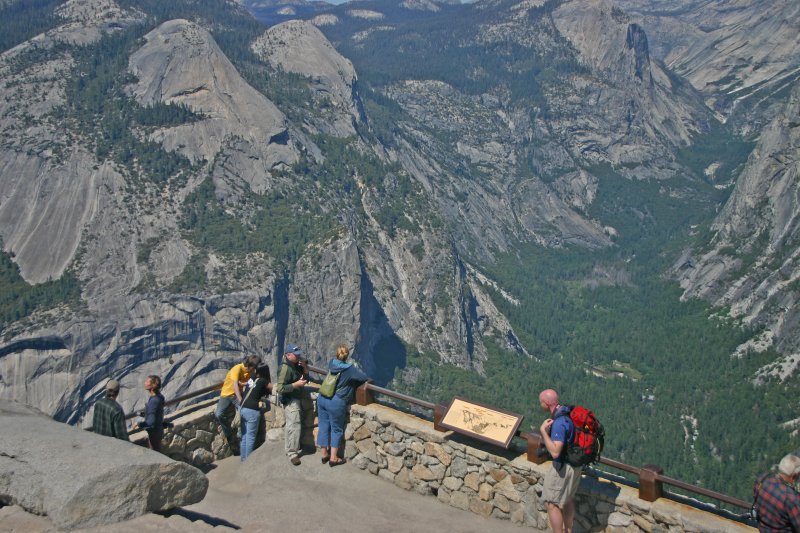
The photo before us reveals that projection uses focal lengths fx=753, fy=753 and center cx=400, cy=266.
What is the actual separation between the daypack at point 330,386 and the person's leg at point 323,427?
0.23m

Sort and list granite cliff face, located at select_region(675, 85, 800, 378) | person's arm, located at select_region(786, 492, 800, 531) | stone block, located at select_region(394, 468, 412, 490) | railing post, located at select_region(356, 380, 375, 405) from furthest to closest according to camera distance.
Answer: granite cliff face, located at select_region(675, 85, 800, 378)
railing post, located at select_region(356, 380, 375, 405)
stone block, located at select_region(394, 468, 412, 490)
person's arm, located at select_region(786, 492, 800, 531)

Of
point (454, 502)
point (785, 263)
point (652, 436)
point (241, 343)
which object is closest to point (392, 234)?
point (241, 343)

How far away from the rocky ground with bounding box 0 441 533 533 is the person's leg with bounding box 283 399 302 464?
1.62 feet

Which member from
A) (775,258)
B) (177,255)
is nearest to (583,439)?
(177,255)

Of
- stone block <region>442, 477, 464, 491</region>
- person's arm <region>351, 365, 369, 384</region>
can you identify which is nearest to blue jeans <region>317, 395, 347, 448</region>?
person's arm <region>351, 365, 369, 384</region>

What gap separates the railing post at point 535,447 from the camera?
18.8m

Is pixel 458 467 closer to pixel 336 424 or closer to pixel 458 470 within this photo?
pixel 458 470

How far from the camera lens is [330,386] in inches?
862

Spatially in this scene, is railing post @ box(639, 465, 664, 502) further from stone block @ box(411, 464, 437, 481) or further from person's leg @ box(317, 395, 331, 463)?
person's leg @ box(317, 395, 331, 463)

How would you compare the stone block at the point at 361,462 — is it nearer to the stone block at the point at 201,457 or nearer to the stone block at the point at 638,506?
the stone block at the point at 201,457

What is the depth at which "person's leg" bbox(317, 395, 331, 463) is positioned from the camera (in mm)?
22047

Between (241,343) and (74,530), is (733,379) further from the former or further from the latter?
(74,530)

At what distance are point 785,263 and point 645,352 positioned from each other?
37660 mm

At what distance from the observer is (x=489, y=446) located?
66.6ft
